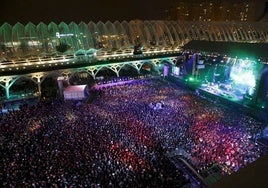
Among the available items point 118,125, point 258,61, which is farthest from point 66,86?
point 258,61

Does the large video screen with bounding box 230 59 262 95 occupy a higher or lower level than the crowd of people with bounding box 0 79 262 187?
higher

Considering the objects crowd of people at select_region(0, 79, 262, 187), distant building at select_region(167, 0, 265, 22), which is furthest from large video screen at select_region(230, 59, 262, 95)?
distant building at select_region(167, 0, 265, 22)

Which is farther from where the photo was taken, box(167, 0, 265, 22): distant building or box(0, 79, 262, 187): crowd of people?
box(167, 0, 265, 22): distant building

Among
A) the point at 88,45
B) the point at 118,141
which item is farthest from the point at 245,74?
the point at 88,45

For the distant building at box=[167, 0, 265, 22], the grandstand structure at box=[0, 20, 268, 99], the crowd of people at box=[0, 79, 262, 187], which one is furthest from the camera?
the distant building at box=[167, 0, 265, 22]

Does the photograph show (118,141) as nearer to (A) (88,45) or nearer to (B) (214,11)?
(A) (88,45)

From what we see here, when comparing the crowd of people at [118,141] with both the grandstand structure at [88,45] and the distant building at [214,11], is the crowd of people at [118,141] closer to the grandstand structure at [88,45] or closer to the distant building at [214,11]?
Answer: the grandstand structure at [88,45]

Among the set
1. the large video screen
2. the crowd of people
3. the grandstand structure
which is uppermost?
the grandstand structure

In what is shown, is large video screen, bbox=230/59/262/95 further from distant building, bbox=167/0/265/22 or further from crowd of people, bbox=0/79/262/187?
distant building, bbox=167/0/265/22
